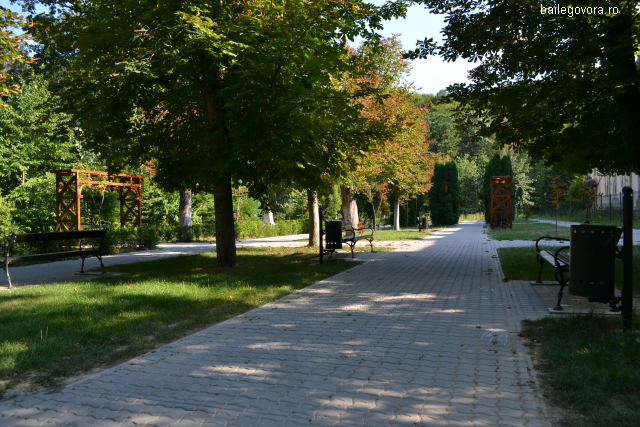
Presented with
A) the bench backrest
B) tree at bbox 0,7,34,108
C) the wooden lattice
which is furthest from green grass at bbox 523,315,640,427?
the wooden lattice

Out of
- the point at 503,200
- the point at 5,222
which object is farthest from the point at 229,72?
the point at 503,200

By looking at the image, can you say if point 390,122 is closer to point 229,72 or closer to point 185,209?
point 229,72

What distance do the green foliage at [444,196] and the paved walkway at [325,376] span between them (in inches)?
1485

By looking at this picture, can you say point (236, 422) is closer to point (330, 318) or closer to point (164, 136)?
point (330, 318)

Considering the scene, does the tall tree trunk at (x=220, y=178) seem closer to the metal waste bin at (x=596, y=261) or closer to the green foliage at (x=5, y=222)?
the metal waste bin at (x=596, y=261)

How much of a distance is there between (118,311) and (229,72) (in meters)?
5.99

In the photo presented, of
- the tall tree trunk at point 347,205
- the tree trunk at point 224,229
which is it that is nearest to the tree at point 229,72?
the tree trunk at point 224,229

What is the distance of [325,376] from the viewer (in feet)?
13.3

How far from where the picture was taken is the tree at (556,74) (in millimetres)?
8164

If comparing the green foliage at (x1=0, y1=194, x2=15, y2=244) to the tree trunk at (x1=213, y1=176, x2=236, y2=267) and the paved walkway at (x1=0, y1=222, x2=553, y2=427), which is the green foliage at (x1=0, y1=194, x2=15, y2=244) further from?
the paved walkway at (x1=0, y1=222, x2=553, y2=427)

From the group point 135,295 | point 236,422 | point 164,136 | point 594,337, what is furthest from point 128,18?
point 594,337

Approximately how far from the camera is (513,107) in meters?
10.0

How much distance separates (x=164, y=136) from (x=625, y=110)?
10.4 meters

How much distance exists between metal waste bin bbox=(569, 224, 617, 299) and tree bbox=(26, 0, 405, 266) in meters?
4.66
